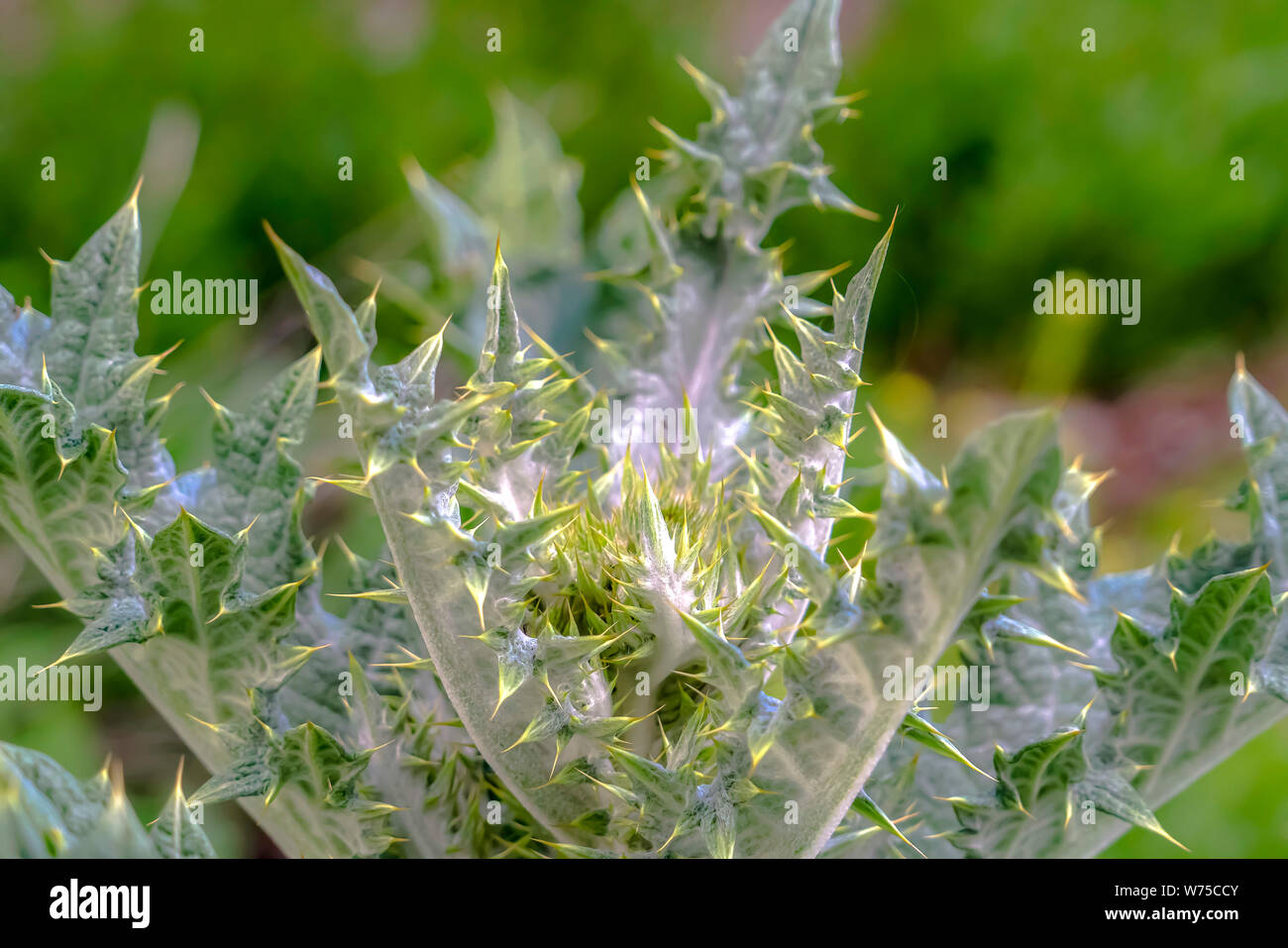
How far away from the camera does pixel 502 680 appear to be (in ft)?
3.21

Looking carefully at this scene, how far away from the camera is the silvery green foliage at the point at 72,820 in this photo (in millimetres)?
858

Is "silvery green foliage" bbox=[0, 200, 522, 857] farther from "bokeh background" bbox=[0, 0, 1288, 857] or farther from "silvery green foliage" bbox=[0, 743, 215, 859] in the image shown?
"bokeh background" bbox=[0, 0, 1288, 857]

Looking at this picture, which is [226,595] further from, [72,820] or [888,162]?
[888,162]

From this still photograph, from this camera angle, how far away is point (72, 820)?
0.99m

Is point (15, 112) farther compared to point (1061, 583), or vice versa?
point (15, 112)

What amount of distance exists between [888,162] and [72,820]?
290cm

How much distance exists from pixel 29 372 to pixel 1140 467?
9.38 ft

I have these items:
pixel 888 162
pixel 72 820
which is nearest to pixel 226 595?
pixel 72 820

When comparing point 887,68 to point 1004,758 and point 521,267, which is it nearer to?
point 521,267

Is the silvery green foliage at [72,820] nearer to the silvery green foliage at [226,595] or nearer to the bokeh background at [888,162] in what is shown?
the silvery green foliage at [226,595]

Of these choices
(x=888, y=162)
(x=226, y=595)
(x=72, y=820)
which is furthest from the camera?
(x=888, y=162)

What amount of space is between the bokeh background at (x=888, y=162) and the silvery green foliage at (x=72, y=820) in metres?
1.59

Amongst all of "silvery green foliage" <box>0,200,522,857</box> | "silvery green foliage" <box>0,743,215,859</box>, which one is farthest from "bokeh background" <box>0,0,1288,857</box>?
"silvery green foliage" <box>0,743,215,859</box>
